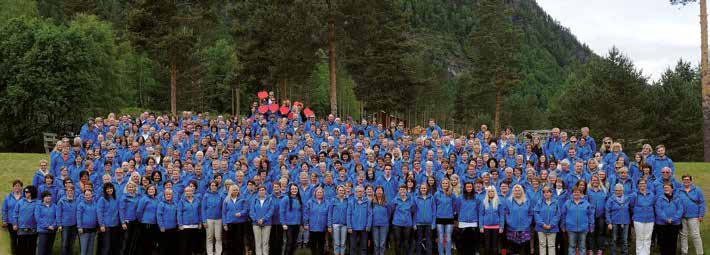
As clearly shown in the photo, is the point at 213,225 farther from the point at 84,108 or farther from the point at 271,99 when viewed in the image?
the point at 84,108

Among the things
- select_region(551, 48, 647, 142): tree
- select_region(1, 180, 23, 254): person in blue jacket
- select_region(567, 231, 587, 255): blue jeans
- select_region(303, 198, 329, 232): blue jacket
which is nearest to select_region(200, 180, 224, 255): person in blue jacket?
select_region(303, 198, 329, 232): blue jacket

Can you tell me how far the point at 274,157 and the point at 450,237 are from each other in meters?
4.88

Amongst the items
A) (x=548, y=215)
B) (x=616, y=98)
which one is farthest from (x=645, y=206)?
(x=616, y=98)

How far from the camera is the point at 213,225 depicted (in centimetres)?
1234

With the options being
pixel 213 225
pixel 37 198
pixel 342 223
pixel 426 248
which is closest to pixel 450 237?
pixel 426 248

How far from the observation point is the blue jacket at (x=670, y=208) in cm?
1174

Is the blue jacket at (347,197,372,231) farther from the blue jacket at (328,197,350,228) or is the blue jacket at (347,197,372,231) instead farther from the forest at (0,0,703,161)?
the forest at (0,0,703,161)

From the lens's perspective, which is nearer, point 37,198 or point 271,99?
point 37,198

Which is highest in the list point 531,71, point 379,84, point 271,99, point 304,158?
point 531,71

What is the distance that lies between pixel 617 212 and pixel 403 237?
3942 millimetres

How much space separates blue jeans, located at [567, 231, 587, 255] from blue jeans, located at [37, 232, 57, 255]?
951 centimetres

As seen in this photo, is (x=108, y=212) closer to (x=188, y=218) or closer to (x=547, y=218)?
(x=188, y=218)

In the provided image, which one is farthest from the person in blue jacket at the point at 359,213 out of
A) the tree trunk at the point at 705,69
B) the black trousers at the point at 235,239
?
the tree trunk at the point at 705,69

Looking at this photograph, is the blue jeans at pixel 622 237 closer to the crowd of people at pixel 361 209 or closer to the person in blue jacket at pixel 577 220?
the crowd of people at pixel 361 209
